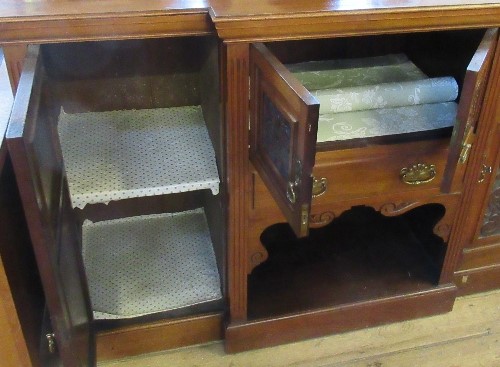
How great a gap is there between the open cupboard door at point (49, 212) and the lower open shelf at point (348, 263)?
439 millimetres

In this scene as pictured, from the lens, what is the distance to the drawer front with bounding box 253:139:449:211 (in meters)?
1.16

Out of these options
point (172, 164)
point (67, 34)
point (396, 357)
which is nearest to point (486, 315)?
point (396, 357)

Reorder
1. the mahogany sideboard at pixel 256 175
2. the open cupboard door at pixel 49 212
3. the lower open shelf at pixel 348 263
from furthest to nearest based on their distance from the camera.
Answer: the lower open shelf at pixel 348 263
the mahogany sideboard at pixel 256 175
the open cupboard door at pixel 49 212

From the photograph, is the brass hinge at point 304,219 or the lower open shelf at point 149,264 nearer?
the brass hinge at point 304,219

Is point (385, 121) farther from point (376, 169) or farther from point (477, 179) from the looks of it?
point (477, 179)

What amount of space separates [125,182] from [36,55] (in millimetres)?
324

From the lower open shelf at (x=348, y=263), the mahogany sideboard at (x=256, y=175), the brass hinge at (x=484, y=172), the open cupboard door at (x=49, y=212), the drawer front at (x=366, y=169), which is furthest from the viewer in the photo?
the lower open shelf at (x=348, y=263)

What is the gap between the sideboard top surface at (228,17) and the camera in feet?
3.20

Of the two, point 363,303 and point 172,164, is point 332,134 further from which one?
point 363,303

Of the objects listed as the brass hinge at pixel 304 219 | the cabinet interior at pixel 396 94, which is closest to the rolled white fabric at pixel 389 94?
the cabinet interior at pixel 396 94

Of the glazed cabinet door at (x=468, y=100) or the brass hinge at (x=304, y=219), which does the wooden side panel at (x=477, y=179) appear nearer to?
the glazed cabinet door at (x=468, y=100)

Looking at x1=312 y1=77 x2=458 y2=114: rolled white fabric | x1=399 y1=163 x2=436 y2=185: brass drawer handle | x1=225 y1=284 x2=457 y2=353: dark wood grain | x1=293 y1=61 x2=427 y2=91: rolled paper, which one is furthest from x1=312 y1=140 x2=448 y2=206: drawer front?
x1=225 y1=284 x2=457 y2=353: dark wood grain

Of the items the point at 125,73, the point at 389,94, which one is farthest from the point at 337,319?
the point at 125,73

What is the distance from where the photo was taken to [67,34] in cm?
99
